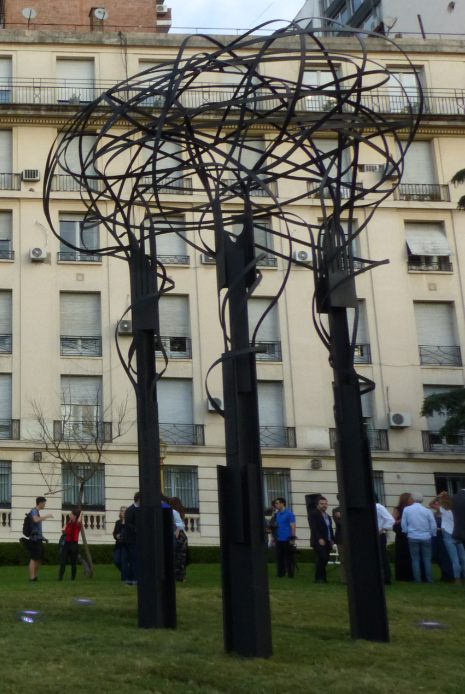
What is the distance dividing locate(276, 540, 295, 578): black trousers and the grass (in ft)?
23.4

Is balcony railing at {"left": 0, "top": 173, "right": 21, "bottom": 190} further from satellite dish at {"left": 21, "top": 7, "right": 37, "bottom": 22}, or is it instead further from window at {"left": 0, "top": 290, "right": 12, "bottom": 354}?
satellite dish at {"left": 21, "top": 7, "right": 37, "bottom": 22}

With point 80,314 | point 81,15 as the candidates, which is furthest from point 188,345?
point 81,15

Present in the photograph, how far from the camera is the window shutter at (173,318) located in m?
44.1

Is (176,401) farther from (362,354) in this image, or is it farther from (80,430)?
(362,354)

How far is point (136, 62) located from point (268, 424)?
51.2 ft

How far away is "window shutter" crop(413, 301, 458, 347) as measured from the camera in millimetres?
45469

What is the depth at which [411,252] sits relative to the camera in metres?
45.5

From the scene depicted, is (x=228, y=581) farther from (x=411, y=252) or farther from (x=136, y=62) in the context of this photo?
(x=136, y=62)

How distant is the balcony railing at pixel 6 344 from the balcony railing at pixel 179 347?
18.5 ft

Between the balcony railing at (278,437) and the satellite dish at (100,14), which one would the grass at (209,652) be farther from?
the satellite dish at (100,14)

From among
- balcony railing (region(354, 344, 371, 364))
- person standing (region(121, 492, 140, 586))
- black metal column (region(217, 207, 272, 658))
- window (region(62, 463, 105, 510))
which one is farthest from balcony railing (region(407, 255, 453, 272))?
black metal column (region(217, 207, 272, 658))

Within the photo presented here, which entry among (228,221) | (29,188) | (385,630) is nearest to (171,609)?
(385,630)

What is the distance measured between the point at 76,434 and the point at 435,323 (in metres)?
14.5

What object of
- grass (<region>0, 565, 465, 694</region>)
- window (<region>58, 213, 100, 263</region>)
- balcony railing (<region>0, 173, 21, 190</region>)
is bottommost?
grass (<region>0, 565, 465, 694</region>)
